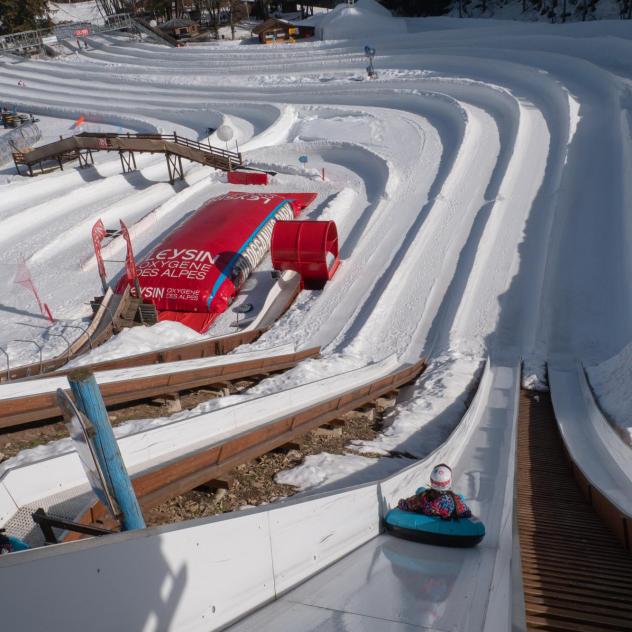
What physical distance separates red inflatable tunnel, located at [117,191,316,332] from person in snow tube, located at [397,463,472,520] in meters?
9.68

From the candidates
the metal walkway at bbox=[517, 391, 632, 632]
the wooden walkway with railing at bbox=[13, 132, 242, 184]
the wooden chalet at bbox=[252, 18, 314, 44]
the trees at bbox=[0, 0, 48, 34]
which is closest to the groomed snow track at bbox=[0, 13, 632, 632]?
the metal walkway at bbox=[517, 391, 632, 632]

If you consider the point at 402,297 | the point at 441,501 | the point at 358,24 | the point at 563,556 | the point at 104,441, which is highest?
the point at 358,24

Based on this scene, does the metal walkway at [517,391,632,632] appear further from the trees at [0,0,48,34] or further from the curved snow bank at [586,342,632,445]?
the trees at [0,0,48,34]

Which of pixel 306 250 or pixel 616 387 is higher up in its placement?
pixel 306 250

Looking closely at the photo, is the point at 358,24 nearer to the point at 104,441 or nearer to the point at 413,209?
the point at 413,209

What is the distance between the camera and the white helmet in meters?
5.62

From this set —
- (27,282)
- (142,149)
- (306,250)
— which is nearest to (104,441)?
(306,250)

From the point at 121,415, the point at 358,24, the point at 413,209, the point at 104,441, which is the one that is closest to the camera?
the point at 104,441

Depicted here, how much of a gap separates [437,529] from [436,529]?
11 millimetres

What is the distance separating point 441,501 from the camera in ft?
18.6

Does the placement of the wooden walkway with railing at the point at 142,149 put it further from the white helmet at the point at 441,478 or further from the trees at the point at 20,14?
the trees at the point at 20,14

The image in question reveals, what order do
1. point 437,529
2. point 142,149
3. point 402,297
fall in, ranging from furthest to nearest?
point 142,149 → point 402,297 → point 437,529

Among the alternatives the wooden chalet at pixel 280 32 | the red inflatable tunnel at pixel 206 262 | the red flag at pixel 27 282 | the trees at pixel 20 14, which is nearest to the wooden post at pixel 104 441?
the red inflatable tunnel at pixel 206 262

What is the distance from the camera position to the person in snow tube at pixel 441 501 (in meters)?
5.60
